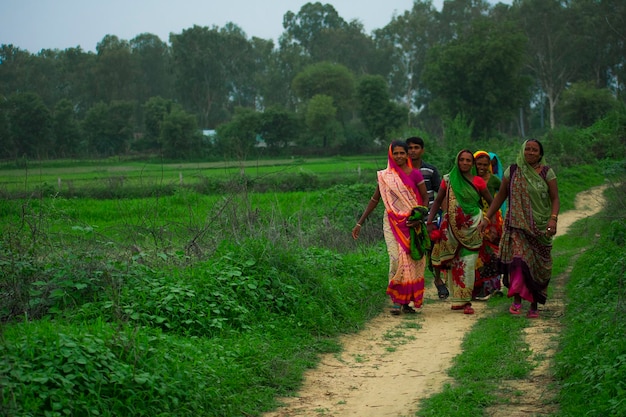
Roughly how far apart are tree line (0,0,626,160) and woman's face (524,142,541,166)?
14.0 m

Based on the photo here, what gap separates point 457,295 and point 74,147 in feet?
92.6

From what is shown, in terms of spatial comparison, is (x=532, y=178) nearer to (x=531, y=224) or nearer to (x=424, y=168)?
(x=531, y=224)

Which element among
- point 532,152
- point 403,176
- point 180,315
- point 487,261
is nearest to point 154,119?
point 487,261

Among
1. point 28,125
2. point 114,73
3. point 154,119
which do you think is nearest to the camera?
point 28,125

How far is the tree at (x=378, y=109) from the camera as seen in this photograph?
2026 inches

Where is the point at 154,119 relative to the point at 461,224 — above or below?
above

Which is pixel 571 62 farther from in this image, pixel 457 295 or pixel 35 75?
pixel 457 295

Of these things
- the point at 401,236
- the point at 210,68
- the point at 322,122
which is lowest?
the point at 401,236

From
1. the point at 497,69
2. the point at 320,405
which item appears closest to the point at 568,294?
the point at 320,405

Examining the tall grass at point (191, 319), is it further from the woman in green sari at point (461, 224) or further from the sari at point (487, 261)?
the sari at point (487, 261)

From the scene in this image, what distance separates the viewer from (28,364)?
13.8ft

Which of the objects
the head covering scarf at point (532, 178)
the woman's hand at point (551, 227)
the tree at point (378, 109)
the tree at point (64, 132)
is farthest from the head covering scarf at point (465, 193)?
the tree at point (378, 109)

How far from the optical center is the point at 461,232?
8.50 metres

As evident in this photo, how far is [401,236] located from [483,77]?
37.6 meters
